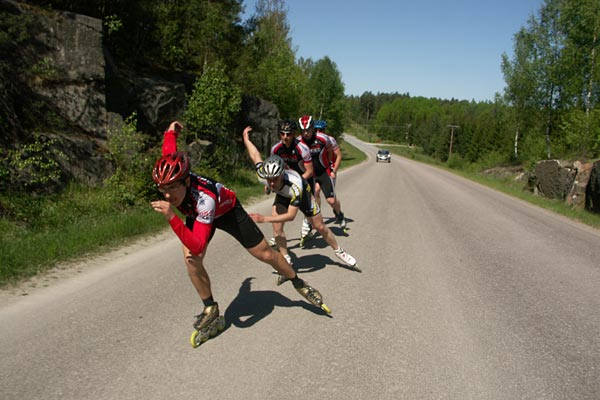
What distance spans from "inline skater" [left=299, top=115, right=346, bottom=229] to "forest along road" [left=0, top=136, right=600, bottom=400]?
1780 millimetres

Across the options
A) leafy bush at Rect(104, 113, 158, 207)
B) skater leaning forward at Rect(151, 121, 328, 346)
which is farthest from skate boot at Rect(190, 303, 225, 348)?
leafy bush at Rect(104, 113, 158, 207)

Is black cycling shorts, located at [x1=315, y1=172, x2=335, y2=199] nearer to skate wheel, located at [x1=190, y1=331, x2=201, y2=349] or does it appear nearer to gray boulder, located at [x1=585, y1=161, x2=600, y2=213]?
skate wheel, located at [x1=190, y1=331, x2=201, y2=349]

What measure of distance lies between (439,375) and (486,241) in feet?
19.6

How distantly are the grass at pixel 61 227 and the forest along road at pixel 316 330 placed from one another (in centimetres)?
45

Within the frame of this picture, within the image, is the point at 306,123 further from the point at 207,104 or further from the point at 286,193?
the point at 207,104

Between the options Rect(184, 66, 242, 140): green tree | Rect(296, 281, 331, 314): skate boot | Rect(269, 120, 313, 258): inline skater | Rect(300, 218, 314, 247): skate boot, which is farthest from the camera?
Rect(184, 66, 242, 140): green tree

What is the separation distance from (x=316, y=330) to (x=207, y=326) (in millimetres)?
1070

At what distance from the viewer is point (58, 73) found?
1023 cm

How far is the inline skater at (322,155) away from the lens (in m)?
7.49

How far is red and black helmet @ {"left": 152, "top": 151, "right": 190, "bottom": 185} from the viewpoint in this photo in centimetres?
346

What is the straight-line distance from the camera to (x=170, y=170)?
11.4ft

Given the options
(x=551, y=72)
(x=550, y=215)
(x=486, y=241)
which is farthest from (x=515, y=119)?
(x=486, y=241)

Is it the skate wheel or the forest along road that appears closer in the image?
the forest along road

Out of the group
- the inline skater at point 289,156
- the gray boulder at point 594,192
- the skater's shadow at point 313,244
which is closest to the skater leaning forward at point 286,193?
the inline skater at point 289,156
